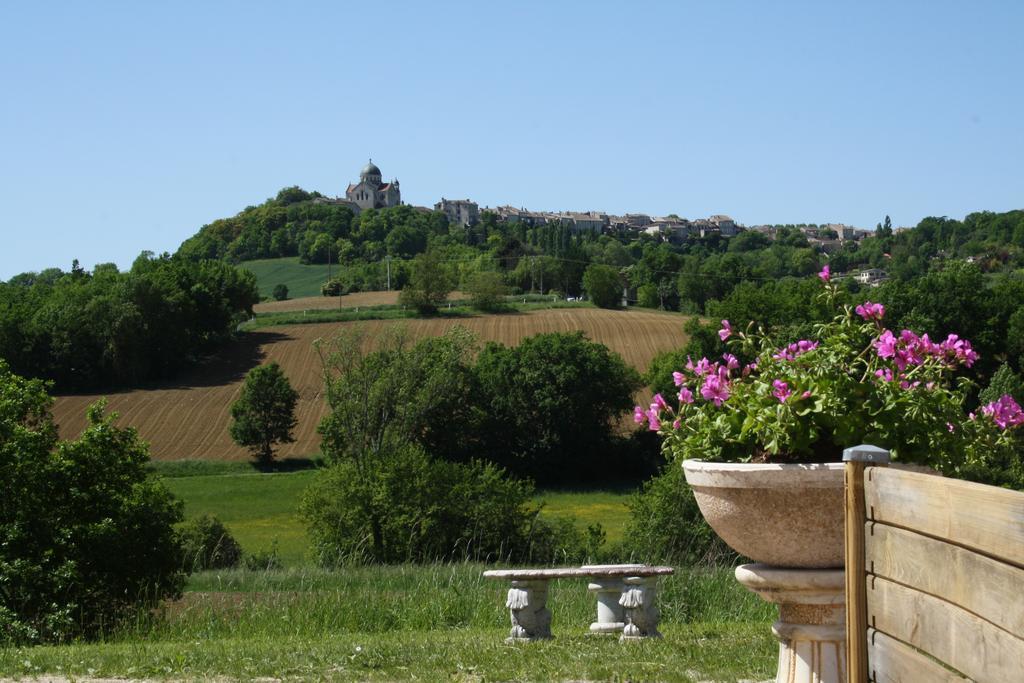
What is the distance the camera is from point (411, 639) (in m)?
7.62

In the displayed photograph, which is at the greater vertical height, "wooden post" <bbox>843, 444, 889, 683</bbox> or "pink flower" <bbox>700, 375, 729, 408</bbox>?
"pink flower" <bbox>700, 375, 729, 408</bbox>

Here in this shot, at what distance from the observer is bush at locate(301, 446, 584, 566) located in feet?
104

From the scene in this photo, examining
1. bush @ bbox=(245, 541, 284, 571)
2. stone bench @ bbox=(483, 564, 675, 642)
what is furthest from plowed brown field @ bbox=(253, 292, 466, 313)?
stone bench @ bbox=(483, 564, 675, 642)

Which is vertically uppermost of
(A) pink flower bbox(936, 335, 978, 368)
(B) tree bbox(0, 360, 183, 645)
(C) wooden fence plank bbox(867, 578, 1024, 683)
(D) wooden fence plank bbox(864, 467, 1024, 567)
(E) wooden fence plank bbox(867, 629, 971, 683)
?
(A) pink flower bbox(936, 335, 978, 368)

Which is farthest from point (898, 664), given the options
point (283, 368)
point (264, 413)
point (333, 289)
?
point (333, 289)

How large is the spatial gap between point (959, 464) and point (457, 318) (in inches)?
3186

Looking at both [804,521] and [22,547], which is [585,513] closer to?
[22,547]

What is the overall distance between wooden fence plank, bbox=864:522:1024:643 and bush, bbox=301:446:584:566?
92.2ft

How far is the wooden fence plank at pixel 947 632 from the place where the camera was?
2006 millimetres

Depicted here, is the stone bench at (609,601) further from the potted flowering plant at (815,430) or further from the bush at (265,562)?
the bush at (265,562)

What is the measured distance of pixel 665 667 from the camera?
589cm

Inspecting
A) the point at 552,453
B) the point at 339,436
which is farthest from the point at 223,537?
the point at 552,453

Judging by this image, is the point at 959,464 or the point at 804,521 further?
the point at 959,464

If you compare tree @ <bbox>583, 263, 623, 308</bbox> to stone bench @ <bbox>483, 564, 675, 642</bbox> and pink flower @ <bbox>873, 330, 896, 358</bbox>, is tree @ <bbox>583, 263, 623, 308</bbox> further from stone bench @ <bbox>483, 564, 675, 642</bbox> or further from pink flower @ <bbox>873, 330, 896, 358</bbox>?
pink flower @ <bbox>873, 330, 896, 358</bbox>
